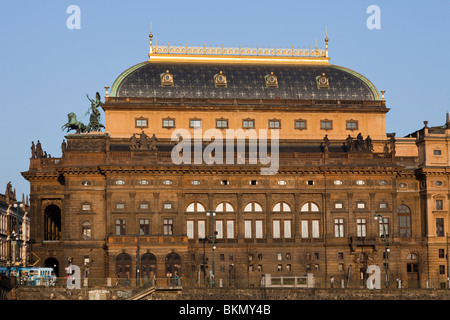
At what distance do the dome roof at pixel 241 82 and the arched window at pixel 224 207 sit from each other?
1673 centimetres

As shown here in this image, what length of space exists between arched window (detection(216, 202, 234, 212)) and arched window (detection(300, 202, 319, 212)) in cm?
954

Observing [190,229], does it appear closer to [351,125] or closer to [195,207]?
[195,207]

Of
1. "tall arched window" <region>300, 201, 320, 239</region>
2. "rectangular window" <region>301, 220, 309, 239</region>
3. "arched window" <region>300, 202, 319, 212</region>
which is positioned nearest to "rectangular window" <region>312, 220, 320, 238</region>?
"tall arched window" <region>300, 201, 320, 239</region>

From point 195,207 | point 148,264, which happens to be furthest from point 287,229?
point 148,264

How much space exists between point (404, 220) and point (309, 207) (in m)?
14.7

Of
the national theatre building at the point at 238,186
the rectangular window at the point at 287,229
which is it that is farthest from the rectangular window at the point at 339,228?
the rectangular window at the point at 287,229

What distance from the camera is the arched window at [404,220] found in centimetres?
18175

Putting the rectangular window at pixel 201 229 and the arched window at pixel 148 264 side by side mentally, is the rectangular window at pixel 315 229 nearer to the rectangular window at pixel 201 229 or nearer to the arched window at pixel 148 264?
the rectangular window at pixel 201 229
